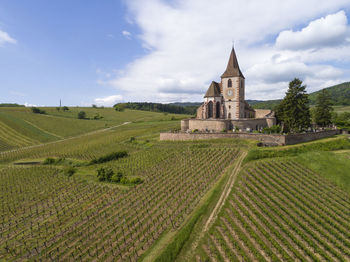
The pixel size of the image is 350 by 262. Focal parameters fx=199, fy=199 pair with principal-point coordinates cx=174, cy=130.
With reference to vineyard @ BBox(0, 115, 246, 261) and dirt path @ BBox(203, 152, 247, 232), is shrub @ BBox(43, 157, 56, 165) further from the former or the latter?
dirt path @ BBox(203, 152, 247, 232)

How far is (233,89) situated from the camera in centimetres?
5900

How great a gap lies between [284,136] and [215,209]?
28.4 meters

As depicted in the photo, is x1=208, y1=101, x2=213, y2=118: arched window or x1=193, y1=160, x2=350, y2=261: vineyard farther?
x1=208, y1=101, x2=213, y2=118: arched window

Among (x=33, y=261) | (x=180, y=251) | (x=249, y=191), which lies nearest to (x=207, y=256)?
(x=180, y=251)

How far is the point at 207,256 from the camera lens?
1778 cm

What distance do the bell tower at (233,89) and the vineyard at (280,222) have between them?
31.5 m

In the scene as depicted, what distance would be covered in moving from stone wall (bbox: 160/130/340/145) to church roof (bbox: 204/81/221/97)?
15347mm

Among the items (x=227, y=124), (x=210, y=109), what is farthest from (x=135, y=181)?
(x=210, y=109)

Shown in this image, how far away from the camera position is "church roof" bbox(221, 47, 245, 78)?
192 ft

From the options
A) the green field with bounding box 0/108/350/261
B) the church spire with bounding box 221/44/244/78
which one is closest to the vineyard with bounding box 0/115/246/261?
the green field with bounding box 0/108/350/261

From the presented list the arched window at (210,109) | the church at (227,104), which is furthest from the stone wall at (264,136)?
the arched window at (210,109)

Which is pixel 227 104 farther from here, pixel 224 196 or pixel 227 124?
pixel 224 196

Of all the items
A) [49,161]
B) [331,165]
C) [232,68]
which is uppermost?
[232,68]

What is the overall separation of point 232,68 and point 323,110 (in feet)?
105
